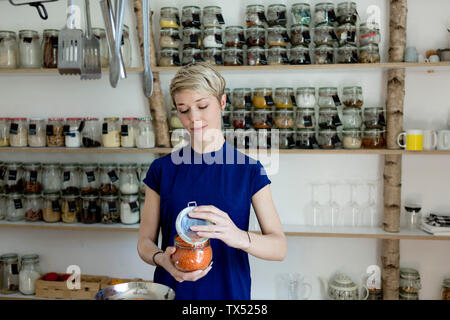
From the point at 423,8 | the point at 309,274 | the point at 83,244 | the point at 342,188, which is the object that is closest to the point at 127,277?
the point at 83,244

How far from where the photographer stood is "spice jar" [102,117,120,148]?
7.65 ft

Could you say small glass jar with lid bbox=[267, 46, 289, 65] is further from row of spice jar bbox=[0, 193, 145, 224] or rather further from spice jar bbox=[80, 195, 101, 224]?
spice jar bbox=[80, 195, 101, 224]

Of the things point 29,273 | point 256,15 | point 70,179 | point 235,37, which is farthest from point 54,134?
point 256,15

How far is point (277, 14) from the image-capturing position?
86.7 inches

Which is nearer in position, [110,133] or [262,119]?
[262,119]

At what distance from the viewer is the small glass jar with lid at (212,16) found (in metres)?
2.24

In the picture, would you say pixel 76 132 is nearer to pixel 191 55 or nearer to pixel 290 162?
pixel 191 55

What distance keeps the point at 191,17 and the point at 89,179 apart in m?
1.01

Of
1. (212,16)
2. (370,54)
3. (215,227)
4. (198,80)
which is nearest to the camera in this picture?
(215,227)

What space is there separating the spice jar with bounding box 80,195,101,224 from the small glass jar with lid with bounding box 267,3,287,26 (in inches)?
51.6

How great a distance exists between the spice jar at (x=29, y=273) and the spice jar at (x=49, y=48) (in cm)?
109

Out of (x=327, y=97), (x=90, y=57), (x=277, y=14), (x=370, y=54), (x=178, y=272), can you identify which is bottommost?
(x=178, y=272)

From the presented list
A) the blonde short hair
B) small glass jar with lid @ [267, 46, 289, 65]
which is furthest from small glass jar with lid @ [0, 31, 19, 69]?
the blonde short hair
